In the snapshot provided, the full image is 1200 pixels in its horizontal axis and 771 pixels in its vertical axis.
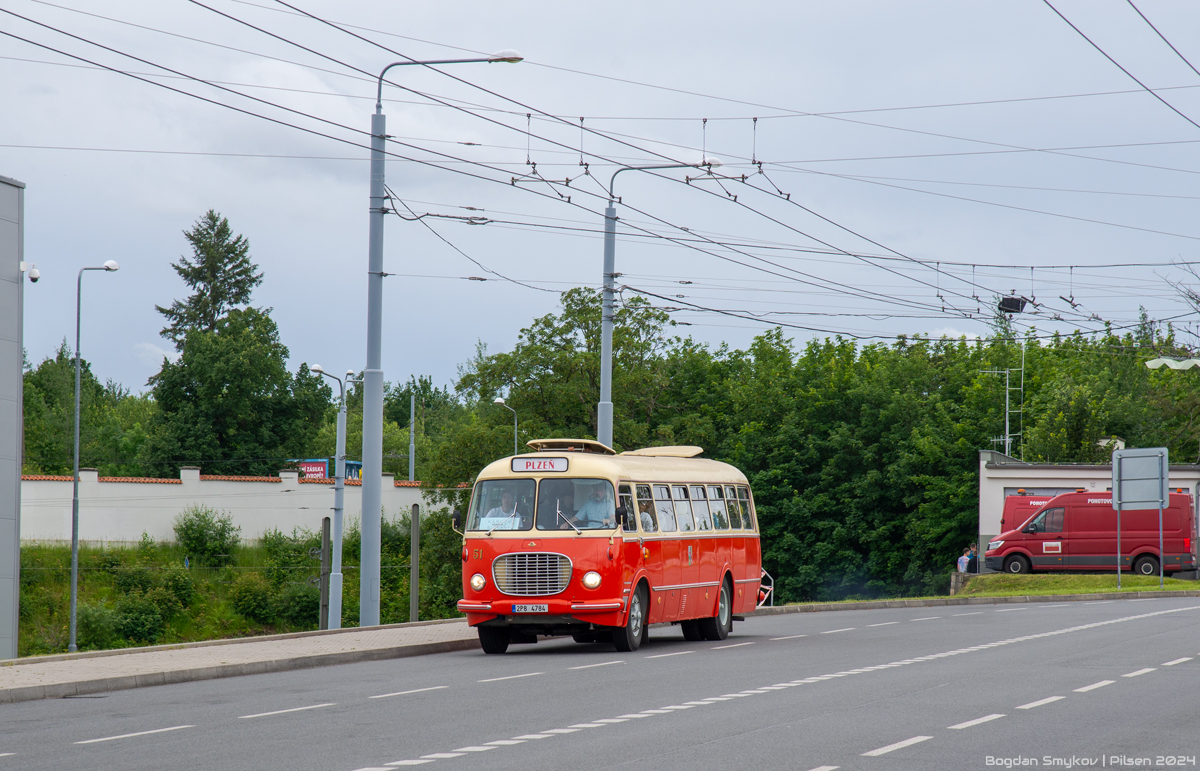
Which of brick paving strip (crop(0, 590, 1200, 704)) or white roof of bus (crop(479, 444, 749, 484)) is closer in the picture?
brick paving strip (crop(0, 590, 1200, 704))

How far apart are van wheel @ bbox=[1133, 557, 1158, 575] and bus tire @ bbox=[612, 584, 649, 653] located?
2644 centimetres

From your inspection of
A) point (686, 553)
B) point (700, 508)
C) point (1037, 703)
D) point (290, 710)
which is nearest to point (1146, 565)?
point (700, 508)

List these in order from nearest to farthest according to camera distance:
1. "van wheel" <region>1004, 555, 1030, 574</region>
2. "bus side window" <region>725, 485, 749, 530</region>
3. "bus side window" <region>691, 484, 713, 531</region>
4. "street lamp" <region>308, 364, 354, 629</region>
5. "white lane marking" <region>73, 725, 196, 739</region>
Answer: "white lane marking" <region>73, 725, 196, 739</region>, "bus side window" <region>691, 484, 713, 531</region>, "bus side window" <region>725, 485, 749, 530</region>, "street lamp" <region>308, 364, 354, 629</region>, "van wheel" <region>1004, 555, 1030, 574</region>

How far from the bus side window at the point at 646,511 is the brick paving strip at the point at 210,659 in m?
2.99

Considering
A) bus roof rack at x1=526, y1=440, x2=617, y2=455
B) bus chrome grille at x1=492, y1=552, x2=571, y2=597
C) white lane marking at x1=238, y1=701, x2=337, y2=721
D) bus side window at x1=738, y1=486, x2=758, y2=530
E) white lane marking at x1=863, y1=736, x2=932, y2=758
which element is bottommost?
white lane marking at x1=238, y1=701, x2=337, y2=721

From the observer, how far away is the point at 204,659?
16.1 metres

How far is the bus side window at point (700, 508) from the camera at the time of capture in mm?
21047

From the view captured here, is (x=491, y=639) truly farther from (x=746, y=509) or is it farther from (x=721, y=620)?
(x=746, y=509)

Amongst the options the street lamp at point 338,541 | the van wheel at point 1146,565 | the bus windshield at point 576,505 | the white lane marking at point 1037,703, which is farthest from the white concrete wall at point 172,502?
the white lane marking at point 1037,703

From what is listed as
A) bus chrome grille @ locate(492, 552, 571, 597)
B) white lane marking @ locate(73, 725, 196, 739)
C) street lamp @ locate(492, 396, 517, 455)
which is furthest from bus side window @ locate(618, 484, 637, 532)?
street lamp @ locate(492, 396, 517, 455)

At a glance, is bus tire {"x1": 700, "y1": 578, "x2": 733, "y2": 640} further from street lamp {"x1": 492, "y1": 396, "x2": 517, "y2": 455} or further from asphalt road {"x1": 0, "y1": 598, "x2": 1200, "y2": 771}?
street lamp {"x1": 492, "y1": 396, "x2": 517, "y2": 455}

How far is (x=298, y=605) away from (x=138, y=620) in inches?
267

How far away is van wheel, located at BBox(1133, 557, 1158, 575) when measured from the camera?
40625 millimetres

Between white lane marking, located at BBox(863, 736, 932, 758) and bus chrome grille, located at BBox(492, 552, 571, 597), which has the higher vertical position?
bus chrome grille, located at BBox(492, 552, 571, 597)
